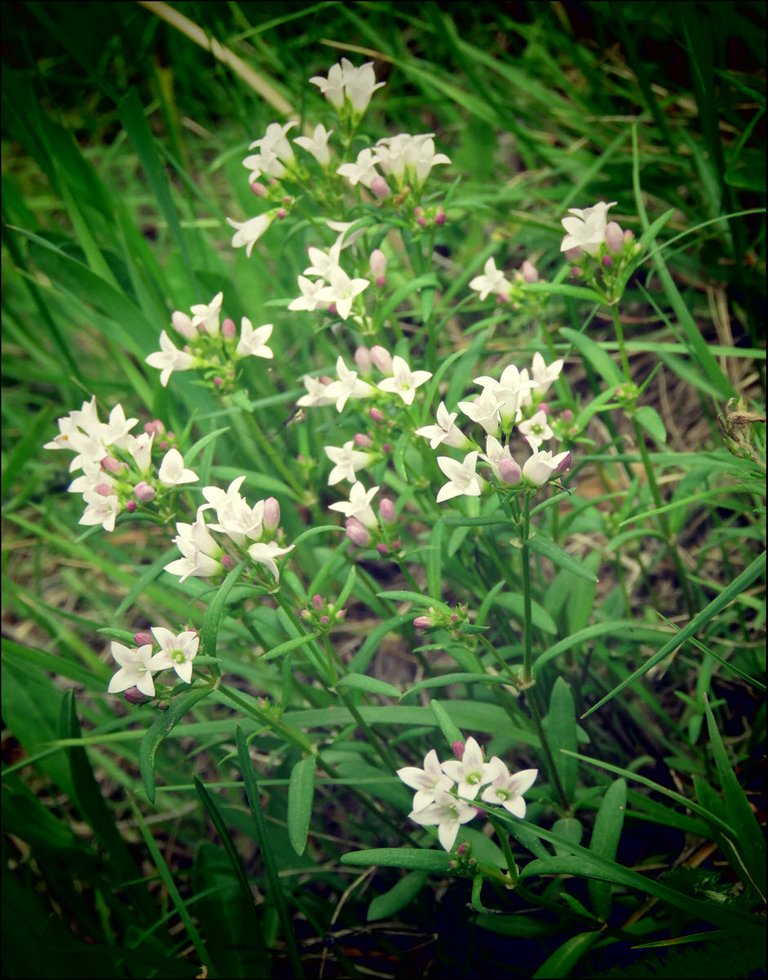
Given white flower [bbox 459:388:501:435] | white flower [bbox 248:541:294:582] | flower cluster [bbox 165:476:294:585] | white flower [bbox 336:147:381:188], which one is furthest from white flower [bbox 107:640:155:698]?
white flower [bbox 336:147:381:188]

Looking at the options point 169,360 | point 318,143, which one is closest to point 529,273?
point 318,143

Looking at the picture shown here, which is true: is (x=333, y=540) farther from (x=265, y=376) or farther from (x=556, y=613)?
(x=556, y=613)

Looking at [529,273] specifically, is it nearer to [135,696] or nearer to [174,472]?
[174,472]

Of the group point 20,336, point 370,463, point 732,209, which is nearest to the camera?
point 370,463

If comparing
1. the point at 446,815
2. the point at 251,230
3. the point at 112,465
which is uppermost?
the point at 251,230

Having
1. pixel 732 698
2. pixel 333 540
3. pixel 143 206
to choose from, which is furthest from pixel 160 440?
pixel 143 206

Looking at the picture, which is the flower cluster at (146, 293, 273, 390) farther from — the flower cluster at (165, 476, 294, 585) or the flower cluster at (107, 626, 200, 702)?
the flower cluster at (107, 626, 200, 702)

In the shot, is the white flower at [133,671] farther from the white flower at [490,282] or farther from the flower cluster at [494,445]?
the white flower at [490,282]
